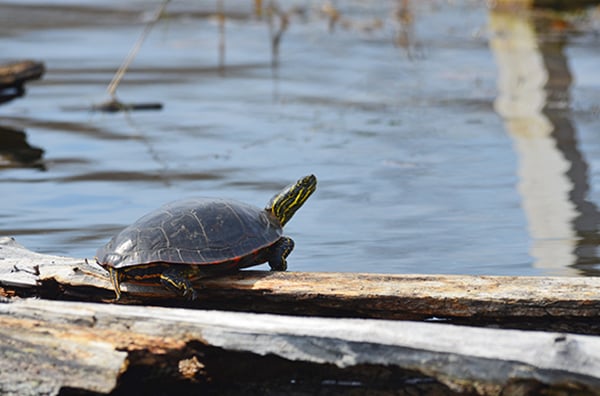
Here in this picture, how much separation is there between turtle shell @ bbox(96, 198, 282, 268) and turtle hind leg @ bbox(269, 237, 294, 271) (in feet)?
0.31

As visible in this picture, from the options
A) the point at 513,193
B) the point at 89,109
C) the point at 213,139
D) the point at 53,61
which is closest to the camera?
the point at 513,193

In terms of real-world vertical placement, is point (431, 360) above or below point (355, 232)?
above

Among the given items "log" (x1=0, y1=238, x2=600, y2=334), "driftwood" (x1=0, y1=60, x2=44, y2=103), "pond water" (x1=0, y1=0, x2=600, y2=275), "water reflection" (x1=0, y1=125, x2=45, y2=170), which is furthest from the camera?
"driftwood" (x1=0, y1=60, x2=44, y2=103)

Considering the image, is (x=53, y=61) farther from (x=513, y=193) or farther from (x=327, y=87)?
(x=513, y=193)

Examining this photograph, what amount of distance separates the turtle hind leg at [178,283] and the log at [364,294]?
8 cm

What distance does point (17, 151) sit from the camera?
734 centimetres

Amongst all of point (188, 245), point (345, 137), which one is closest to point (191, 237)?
point (188, 245)

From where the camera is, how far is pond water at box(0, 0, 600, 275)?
5.17 metres

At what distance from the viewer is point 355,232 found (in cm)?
523

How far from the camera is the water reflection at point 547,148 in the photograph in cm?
500

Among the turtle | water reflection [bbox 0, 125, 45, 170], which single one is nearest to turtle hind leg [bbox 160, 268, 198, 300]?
the turtle

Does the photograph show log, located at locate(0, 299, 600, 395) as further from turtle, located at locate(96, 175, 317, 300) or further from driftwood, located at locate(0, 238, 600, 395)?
turtle, located at locate(96, 175, 317, 300)

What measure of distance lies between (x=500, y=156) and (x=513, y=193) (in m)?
1.01

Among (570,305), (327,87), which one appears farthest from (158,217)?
(327,87)
